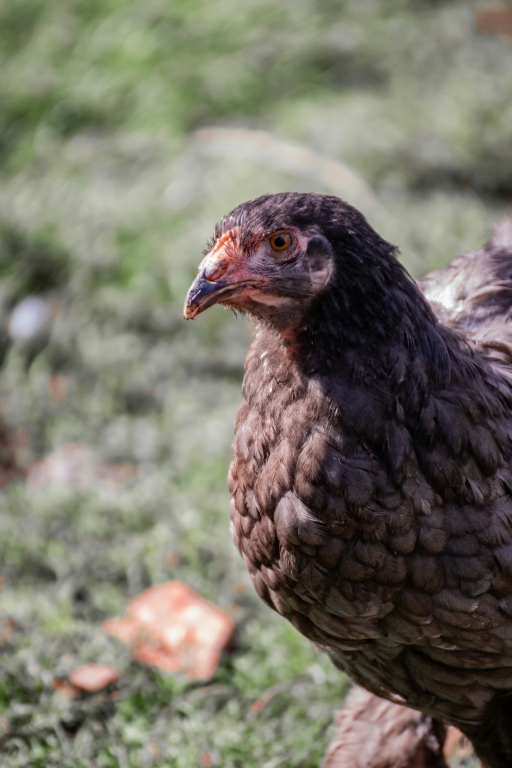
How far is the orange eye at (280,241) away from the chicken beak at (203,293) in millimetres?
132

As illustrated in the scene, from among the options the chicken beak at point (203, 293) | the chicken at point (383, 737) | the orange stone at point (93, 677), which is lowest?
the chicken at point (383, 737)

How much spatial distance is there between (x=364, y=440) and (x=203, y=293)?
0.49 meters

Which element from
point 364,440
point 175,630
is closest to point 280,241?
point 364,440

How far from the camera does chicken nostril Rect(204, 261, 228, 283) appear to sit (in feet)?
6.19

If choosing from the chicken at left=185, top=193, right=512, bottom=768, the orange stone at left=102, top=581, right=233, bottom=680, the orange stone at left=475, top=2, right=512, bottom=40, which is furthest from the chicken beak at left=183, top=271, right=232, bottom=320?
the orange stone at left=475, top=2, right=512, bottom=40

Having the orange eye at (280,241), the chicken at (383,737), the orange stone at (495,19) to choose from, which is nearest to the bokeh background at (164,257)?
the orange stone at (495,19)

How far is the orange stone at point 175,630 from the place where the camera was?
2.99 m

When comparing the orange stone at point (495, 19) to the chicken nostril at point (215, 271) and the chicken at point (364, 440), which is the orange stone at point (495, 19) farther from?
the chicken nostril at point (215, 271)

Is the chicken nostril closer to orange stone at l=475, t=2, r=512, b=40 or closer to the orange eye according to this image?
the orange eye

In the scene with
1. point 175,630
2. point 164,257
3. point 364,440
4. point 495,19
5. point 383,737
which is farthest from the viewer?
point 495,19

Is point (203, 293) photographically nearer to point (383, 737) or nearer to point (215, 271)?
point (215, 271)

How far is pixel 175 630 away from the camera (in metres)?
3.05

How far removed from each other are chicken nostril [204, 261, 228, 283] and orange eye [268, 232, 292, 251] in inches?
4.5

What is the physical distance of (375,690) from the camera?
7.68 ft
